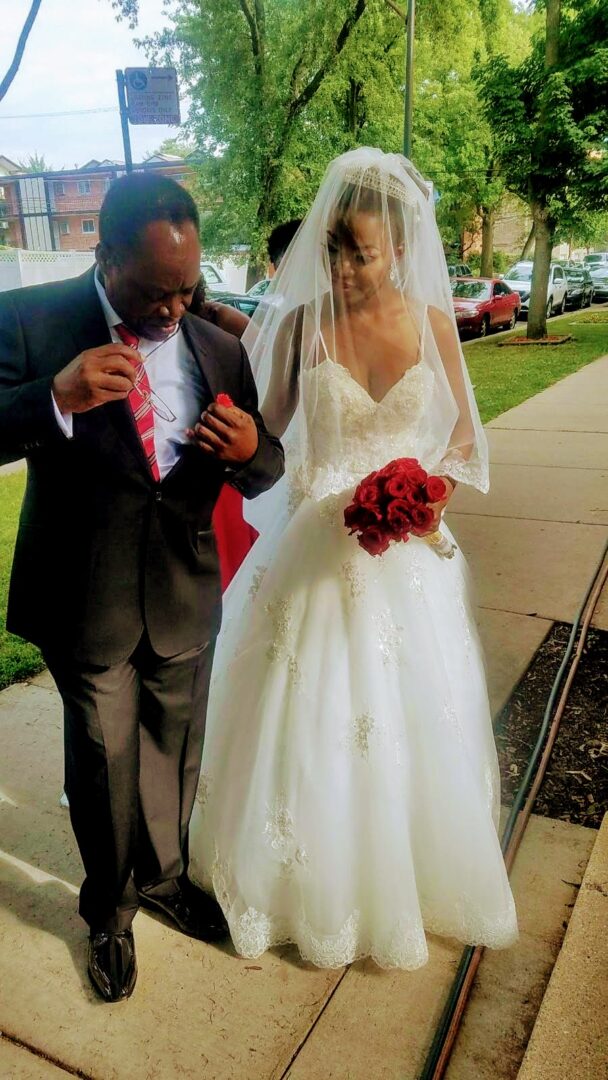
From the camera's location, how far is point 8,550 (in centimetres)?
564

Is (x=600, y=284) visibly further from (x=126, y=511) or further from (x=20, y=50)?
(x=126, y=511)

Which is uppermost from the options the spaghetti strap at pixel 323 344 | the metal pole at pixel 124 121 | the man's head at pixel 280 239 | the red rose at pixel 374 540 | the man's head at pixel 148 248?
the metal pole at pixel 124 121

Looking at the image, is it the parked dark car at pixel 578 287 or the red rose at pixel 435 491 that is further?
the parked dark car at pixel 578 287

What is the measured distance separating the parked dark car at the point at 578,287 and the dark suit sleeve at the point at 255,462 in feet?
91.3

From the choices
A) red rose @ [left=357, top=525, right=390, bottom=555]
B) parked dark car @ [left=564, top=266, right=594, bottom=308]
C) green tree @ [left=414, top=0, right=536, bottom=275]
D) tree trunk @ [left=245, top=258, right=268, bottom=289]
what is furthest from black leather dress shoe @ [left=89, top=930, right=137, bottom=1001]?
parked dark car @ [left=564, top=266, right=594, bottom=308]

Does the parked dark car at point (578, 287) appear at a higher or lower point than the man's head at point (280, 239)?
lower

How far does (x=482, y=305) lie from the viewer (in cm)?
1991

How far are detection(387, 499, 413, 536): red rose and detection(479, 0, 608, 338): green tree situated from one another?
45.9 ft

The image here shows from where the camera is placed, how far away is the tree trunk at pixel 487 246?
32.2 metres

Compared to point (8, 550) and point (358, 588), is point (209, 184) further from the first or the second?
point (358, 588)

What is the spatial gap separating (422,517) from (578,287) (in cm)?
2907

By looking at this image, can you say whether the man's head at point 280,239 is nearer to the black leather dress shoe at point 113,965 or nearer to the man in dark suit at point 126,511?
the man in dark suit at point 126,511

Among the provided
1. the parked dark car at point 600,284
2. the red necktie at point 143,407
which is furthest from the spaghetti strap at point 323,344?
the parked dark car at point 600,284

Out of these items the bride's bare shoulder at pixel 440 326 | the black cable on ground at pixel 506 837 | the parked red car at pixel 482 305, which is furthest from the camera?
the parked red car at pixel 482 305
